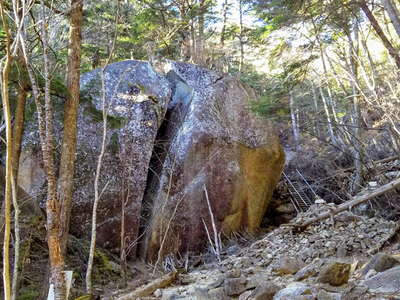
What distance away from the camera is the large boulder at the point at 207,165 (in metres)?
8.09

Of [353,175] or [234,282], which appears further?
[353,175]

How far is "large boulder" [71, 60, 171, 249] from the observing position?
7.33 metres

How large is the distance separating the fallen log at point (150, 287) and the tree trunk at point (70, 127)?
1.08 meters

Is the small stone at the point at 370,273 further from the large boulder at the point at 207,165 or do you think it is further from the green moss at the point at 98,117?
the green moss at the point at 98,117

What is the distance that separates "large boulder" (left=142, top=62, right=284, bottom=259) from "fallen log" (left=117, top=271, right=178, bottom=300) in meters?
1.95

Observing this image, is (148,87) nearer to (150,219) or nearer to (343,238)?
(150,219)

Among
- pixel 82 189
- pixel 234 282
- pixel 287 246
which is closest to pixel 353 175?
pixel 287 246

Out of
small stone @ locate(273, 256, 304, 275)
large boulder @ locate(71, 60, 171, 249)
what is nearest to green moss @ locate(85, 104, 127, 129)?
large boulder @ locate(71, 60, 171, 249)

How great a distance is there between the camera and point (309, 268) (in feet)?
14.5

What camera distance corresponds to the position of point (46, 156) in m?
3.54

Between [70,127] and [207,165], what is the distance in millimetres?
4055

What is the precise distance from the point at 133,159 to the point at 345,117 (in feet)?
39.0

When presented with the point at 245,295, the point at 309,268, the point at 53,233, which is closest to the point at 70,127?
the point at 53,233

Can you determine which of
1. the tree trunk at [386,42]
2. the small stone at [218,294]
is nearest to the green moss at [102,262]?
the small stone at [218,294]
